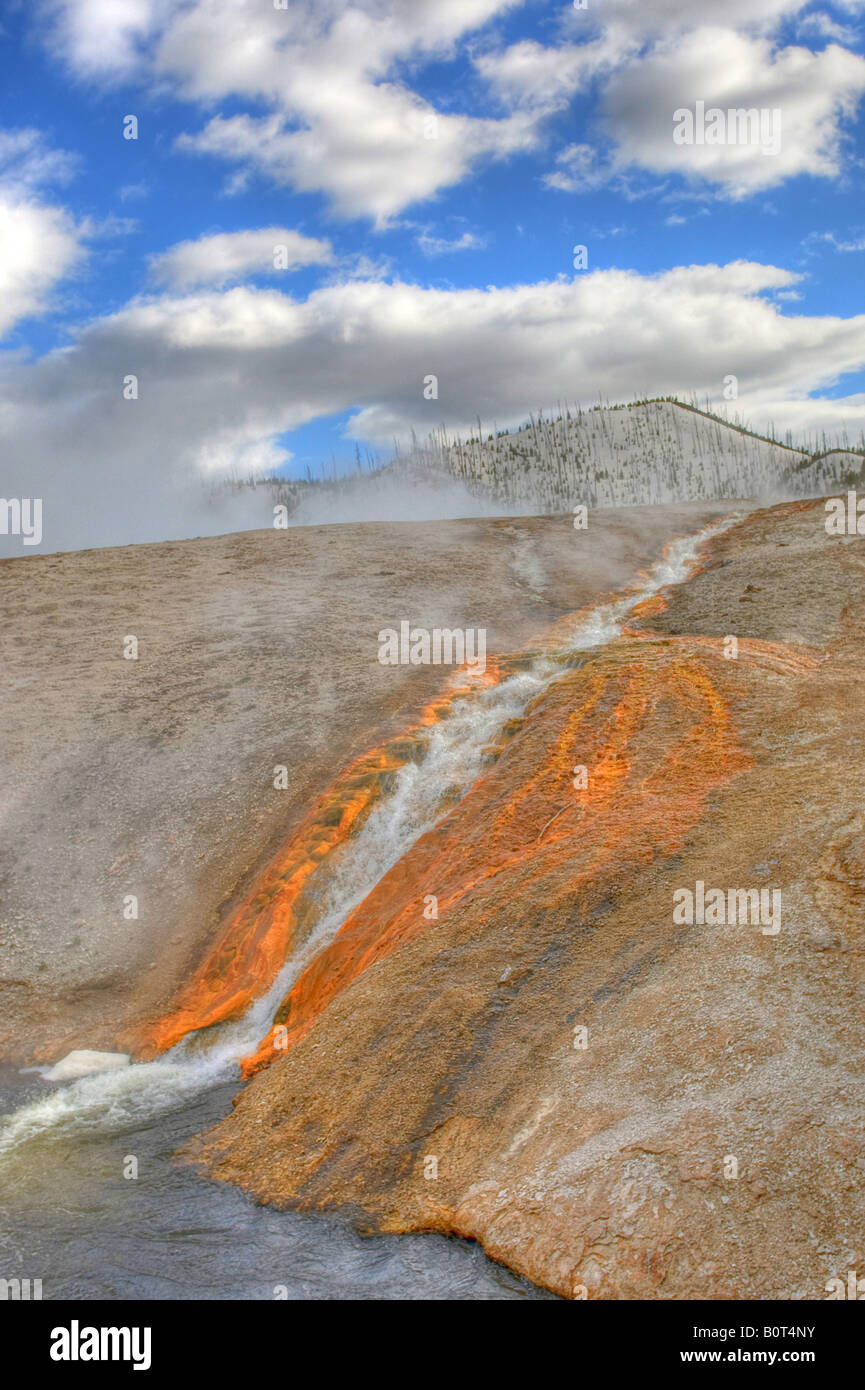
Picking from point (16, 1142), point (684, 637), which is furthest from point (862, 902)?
point (684, 637)

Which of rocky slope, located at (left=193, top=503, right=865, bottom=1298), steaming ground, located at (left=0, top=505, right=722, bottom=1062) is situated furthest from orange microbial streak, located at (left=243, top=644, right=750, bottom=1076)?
steaming ground, located at (left=0, top=505, right=722, bottom=1062)

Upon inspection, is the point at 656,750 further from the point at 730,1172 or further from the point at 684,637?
the point at 730,1172

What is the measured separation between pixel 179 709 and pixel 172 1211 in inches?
377

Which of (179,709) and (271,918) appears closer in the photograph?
(271,918)

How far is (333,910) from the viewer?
11.6 m

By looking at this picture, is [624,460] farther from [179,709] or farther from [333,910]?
[333,910]

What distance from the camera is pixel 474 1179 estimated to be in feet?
21.5

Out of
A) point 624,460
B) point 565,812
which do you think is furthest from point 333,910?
point 624,460

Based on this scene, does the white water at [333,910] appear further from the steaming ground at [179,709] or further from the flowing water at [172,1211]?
the steaming ground at [179,709]

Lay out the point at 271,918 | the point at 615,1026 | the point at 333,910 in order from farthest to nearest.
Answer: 1. the point at 333,910
2. the point at 271,918
3. the point at 615,1026

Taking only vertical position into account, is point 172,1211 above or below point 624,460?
below

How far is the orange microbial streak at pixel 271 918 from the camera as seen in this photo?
1045 cm

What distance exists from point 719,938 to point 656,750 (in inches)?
160

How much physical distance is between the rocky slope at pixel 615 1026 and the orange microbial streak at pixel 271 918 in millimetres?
700
